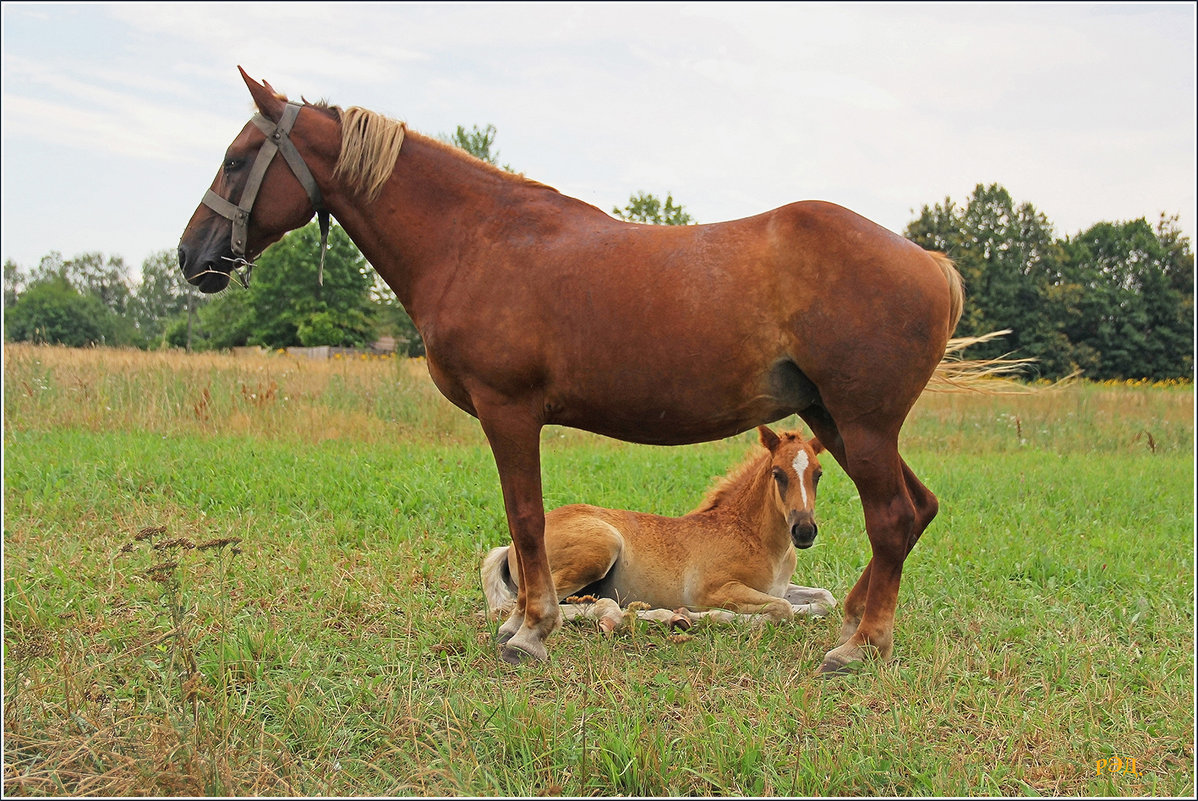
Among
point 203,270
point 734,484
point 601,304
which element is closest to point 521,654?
point 601,304

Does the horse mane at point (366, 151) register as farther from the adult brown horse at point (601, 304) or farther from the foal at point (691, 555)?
the foal at point (691, 555)

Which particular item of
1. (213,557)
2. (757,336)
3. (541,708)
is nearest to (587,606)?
(541,708)

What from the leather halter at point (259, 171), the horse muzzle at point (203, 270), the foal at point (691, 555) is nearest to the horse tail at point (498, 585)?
the foal at point (691, 555)

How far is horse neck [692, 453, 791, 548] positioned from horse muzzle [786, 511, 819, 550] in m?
0.61

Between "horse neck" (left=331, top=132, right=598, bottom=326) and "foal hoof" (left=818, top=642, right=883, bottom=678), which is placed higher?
"horse neck" (left=331, top=132, right=598, bottom=326)

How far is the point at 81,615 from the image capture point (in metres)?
4.14

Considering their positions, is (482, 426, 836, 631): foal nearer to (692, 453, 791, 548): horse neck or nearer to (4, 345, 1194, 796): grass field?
(692, 453, 791, 548): horse neck

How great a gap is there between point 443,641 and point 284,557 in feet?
5.83

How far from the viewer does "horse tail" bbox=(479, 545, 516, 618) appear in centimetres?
432

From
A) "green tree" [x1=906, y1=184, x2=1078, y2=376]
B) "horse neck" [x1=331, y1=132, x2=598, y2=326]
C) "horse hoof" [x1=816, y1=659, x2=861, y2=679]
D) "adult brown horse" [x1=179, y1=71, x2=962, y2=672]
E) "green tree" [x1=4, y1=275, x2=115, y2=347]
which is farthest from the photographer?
"green tree" [x1=4, y1=275, x2=115, y2=347]

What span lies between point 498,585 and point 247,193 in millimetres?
2490

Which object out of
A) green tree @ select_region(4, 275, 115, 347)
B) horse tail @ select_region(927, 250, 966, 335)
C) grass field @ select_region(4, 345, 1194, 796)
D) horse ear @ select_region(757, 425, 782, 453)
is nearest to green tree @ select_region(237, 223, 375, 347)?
green tree @ select_region(4, 275, 115, 347)

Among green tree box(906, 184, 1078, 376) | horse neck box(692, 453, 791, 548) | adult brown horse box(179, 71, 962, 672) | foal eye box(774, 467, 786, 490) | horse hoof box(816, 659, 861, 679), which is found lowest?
horse hoof box(816, 659, 861, 679)

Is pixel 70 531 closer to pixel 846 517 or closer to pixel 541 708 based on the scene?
pixel 541 708
